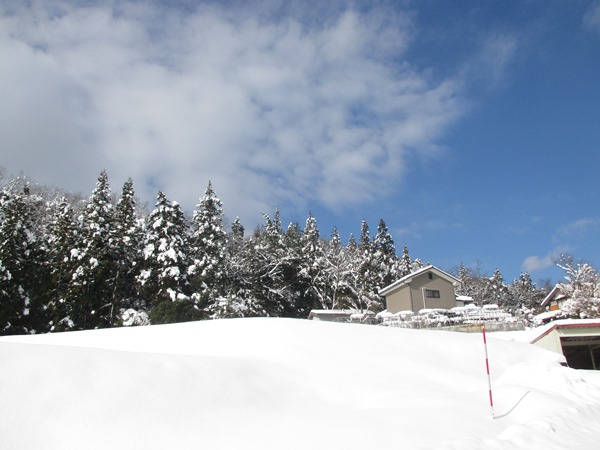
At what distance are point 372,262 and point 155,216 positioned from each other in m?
27.1

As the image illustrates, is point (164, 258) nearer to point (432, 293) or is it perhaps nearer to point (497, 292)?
point (432, 293)

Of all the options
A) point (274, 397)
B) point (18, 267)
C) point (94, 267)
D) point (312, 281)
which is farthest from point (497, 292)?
point (274, 397)

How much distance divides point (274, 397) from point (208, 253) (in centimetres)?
2824

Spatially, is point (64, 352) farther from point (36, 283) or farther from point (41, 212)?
point (41, 212)

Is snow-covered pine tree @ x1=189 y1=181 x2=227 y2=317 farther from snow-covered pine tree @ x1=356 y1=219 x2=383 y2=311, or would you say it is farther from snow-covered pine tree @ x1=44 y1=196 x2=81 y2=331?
snow-covered pine tree @ x1=356 y1=219 x2=383 y2=311

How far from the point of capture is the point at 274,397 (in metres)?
7.58

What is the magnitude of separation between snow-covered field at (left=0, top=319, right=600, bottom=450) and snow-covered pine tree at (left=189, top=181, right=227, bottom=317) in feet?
63.2

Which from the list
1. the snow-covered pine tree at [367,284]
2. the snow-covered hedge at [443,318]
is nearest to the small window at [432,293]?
the snow-covered pine tree at [367,284]

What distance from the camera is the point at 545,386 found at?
1034cm

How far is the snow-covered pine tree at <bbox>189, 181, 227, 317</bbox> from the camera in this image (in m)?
31.2

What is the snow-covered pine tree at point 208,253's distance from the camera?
3125 centimetres

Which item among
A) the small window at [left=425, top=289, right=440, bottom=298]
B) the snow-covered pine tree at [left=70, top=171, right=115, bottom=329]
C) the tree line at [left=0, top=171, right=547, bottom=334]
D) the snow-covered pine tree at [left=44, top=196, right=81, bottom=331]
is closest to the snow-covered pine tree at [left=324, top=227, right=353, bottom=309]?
the tree line at [left=0, top=171, right=547, bottom=334]

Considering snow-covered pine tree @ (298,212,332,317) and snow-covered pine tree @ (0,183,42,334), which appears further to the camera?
snow-covered pine tree @ (298,212,332,317)

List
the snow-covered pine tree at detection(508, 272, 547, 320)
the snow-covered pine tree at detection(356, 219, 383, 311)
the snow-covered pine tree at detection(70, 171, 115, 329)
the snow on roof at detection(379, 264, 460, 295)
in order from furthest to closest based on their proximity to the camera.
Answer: the snow-covered pine tree at detection(508, 272, 547, 320) < the snow-covered pine tree at detection(356, 219, 383, 311) < the snow on roof at detection(379, 264, 460, 295) < the snow-covered pine tree at detection(70, 171, 115, 329)
